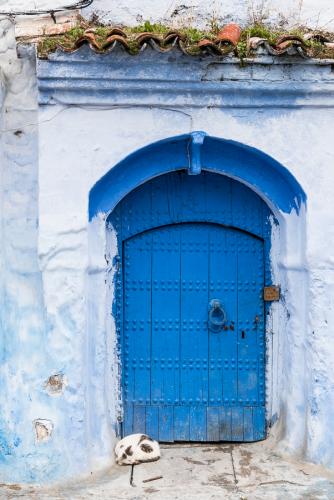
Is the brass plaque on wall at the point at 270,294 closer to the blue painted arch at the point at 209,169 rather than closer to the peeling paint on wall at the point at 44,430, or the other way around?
the blue painted arch at the point at 209,169

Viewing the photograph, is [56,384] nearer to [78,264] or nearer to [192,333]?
[78,264]

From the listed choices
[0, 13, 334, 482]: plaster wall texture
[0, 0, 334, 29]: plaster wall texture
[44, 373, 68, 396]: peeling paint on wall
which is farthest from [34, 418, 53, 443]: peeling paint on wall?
[0, 0, 334, 29]: plaster wall texture

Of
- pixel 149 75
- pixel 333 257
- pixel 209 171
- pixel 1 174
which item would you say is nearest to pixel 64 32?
pixel 149 75

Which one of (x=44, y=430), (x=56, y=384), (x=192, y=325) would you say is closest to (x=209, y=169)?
(x=192, y=325)

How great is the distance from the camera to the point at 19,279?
5043 mm

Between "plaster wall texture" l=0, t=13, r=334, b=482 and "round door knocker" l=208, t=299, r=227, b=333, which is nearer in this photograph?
"plaster wall texture" l=0, t=13, r=334, b=482

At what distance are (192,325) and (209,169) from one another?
123 centimetres

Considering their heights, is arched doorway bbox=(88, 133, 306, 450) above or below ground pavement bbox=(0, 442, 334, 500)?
above

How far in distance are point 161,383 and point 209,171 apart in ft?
5.61

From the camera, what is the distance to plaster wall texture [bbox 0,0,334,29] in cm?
532

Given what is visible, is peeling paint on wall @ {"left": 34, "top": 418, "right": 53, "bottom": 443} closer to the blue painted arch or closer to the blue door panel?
the blue door panel

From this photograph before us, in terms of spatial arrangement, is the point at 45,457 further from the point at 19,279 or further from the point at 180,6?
the point at 180,6

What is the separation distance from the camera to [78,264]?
4.92 metres

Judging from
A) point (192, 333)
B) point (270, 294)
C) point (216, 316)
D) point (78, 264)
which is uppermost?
point (78, 264)
